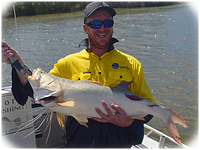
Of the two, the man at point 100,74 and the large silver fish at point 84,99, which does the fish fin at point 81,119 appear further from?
the man at point 100,74

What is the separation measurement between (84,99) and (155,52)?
13656 mm

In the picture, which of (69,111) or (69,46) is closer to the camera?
(69,111)

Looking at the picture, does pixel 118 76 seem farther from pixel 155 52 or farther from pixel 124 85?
pixel 155 52

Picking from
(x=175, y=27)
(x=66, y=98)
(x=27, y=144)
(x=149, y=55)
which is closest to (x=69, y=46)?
(x=149, y=55)

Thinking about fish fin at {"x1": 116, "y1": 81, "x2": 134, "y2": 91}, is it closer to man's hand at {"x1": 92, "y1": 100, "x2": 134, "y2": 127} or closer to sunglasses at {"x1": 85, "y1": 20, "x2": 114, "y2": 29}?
man's hand at {"x1": 92, "y1": 100, "x2": 134, "y2": 127}

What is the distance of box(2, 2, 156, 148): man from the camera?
2559 mm

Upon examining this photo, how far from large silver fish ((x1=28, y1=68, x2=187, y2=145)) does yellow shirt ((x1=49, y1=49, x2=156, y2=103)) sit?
0.75ft

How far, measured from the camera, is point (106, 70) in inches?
107

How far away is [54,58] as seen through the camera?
14.8 metres

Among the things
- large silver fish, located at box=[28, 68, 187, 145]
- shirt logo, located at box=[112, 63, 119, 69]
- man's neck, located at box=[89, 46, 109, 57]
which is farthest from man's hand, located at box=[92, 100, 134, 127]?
man's neck, located at box=[89, 46, 109, 57]

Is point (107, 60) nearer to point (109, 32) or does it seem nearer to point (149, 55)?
point (109, 32)

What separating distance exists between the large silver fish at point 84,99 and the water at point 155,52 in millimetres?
5222

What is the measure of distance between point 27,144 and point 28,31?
20548 millimetres

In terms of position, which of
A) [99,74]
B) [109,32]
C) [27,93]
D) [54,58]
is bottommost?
[54,58]
